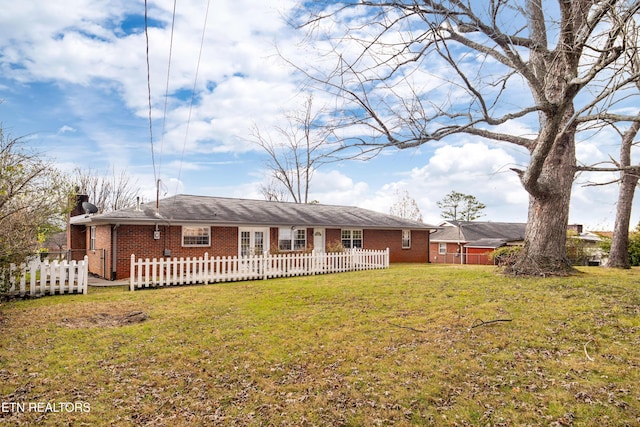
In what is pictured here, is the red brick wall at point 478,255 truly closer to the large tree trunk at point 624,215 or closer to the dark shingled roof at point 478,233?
the dark shingled roof at point 478,233

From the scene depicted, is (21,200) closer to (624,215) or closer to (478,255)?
(624,215)

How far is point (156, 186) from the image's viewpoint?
16656mm

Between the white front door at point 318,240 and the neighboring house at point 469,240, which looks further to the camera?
the neighboring house at point 469,240

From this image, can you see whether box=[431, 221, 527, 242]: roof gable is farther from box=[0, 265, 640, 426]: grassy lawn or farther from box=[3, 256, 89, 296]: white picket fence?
box=[3, 256, 89, 296]: white picket fence

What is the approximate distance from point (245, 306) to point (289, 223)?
10.8 meters

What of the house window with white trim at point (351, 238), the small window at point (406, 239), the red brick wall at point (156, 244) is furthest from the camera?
the small window at point (406, 239)

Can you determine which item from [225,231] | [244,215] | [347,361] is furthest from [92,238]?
[347,361]

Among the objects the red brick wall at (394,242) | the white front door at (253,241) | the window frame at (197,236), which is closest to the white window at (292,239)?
the white front door at (253,241)

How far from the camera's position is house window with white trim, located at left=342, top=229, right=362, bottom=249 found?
2250 cm

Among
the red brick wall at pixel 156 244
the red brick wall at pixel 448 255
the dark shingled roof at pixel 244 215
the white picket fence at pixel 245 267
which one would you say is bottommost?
the red brick wall at pixel 448 255

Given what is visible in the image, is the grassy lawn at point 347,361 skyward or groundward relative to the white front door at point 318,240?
groundward

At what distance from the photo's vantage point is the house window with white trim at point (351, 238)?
2250 centimetres

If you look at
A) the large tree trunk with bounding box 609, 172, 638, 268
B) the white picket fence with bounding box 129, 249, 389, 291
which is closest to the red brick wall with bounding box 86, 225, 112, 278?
the white picket fence with bounding box 129, 249, 389, 291

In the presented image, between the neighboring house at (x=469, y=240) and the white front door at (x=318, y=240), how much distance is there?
15.0 meters
